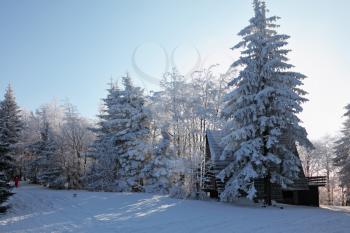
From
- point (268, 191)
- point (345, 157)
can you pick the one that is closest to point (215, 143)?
point (268, 191)

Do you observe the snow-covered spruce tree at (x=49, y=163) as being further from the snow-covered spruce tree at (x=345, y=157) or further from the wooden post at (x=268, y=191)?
→ the snow-covered spruce tree at (x=345, y=157)

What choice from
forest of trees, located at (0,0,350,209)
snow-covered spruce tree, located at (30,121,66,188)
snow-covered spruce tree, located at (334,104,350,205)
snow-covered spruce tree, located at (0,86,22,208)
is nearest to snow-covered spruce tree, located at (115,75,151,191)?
forest of trees, located at (0,0,350,209)

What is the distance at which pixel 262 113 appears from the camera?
63.7 ft

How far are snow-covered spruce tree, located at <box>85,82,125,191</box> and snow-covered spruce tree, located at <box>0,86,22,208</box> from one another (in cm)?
880

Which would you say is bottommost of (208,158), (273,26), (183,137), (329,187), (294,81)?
(329,187)

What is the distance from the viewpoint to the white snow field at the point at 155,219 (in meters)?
11.6

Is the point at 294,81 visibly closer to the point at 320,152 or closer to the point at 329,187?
the point at 320,152

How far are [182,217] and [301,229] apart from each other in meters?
5.59

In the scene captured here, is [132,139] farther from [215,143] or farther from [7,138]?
[7,138]

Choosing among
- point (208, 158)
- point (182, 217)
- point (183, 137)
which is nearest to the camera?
point (182, 217)

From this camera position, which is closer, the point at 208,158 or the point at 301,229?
the point at 301,229

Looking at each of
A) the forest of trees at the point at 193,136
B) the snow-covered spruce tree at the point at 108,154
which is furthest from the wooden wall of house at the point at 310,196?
the snow-covered spruce tree at the point at 108,154

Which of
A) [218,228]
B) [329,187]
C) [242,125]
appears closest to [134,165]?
[242,125]

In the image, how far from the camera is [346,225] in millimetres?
11672
